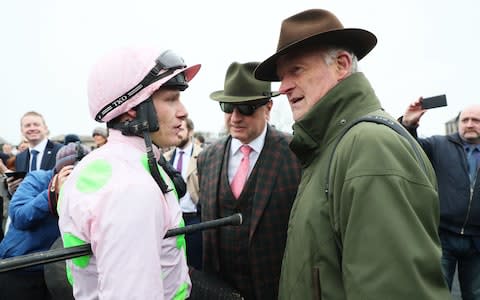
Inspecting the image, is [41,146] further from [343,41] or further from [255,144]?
[343,41]

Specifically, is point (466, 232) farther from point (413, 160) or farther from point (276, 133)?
point (413, 160)

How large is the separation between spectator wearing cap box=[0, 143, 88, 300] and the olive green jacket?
2251mm

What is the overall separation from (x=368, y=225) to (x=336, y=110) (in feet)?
2.01

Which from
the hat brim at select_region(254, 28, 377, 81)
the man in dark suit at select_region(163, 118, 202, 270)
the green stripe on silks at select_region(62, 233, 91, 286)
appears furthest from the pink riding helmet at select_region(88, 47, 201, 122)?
the man in dark suit at select_region(163, 118, 202, 270)

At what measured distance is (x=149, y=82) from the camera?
148 cm

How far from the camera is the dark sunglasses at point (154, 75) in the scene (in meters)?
1.46

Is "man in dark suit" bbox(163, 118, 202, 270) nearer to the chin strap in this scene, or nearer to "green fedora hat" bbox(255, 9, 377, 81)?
"green fedora hat" bbox(255, 9, 377, 81)

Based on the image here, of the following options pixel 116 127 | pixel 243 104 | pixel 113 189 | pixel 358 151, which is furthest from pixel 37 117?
pixel 358 151

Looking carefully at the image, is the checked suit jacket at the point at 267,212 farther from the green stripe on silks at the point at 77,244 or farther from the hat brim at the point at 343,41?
the green stripe on silks at the point at 77,244

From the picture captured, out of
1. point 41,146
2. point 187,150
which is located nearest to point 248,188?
point 187,150

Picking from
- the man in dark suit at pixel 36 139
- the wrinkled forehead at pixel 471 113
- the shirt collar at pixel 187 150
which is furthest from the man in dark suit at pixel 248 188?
the man in dark suit at pixel 36 139

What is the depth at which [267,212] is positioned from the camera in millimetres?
2730

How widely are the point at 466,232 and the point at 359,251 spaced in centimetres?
326

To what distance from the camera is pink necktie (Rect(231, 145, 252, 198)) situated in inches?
115
